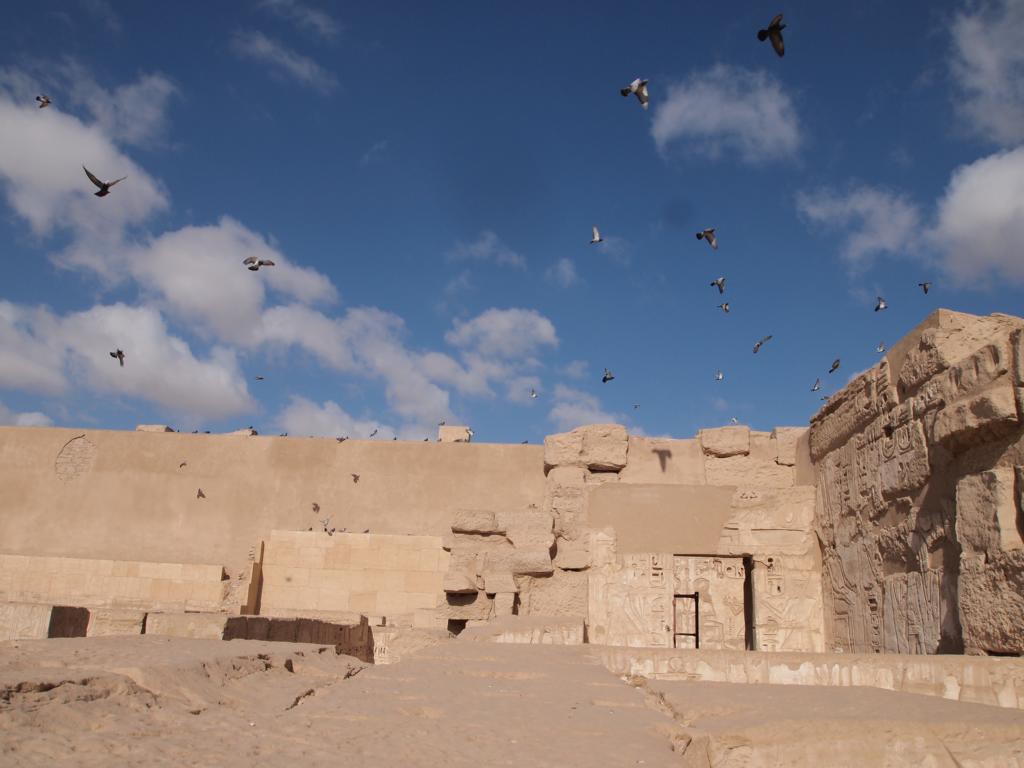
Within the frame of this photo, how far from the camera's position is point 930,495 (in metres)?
8.21

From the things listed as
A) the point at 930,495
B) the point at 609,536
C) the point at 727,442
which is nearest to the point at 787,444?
the point at 727,442

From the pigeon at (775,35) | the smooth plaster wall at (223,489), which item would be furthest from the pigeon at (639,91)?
the smooth plaster wall at (223,489)

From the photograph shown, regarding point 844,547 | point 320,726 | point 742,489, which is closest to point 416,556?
point 742,489

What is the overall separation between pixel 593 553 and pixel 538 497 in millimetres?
2853

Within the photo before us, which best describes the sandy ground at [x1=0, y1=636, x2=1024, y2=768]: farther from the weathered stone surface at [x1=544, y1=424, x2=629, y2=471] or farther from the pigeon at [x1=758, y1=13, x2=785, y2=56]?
the weathered stone surface at [x1=544, y1=424, x2=629, y2=471]

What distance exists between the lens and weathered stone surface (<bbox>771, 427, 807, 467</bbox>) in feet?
40.5

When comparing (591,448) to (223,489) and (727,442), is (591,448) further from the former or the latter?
(223,489)

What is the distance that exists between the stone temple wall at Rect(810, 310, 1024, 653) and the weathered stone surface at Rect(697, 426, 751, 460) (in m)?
1.53

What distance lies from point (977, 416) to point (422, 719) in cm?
601

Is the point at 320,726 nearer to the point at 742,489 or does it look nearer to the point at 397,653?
the point at 397,653

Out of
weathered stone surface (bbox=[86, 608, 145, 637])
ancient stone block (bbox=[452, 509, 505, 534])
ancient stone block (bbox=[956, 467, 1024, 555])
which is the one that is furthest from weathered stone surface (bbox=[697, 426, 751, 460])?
weathered stone surface (bbox=[86, 608, 145, 637])

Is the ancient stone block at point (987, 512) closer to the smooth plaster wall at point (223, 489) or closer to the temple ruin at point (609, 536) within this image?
the temple ruin at point (609, 536)

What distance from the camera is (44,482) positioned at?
15.1 meters

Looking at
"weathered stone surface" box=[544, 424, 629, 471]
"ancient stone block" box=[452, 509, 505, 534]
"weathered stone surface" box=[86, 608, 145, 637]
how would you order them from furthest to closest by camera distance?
"weathered stone surface" box=[544, 424, 629, 471] → "ancient stone block" box=[452, 509, 505, 534] → "weathered stone surface" box=[86, 608, 145, 637]
